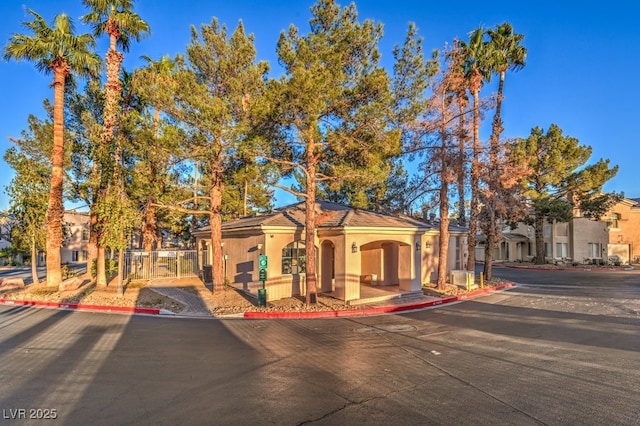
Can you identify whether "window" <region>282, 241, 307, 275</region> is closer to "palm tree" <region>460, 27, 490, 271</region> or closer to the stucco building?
the stucco building

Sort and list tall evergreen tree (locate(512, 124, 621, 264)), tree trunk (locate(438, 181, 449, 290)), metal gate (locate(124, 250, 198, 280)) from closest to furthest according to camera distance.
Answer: tree trunk (locate(438, 181, 449, 290))
metal gate (locate(124, 250, 198, 280))
tall evergreen tree (locate(512, 124, 621, 264))

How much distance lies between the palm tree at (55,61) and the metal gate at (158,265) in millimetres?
3483

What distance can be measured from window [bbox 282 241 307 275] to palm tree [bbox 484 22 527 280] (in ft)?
34.0

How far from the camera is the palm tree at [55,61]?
55.5 feet

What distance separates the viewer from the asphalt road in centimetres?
485

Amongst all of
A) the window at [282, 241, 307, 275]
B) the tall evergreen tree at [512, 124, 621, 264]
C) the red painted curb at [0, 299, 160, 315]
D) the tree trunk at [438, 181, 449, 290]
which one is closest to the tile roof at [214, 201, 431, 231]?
the window at [282, 241, 307, 275]

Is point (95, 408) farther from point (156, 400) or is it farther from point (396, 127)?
point (396, 127)

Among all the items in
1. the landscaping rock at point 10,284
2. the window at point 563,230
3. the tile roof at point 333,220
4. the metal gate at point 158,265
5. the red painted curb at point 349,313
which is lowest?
the red painted curb at point 349,313

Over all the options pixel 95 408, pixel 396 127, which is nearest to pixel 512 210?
pixel 396 127

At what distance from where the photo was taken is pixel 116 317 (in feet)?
39.4

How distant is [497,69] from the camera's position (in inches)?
843

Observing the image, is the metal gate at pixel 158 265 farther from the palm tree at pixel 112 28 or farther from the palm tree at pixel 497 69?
the palm tree at pixel 497 69

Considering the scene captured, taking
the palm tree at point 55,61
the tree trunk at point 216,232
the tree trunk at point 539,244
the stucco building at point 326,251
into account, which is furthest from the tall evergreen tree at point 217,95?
the tree trunk at point 539,244

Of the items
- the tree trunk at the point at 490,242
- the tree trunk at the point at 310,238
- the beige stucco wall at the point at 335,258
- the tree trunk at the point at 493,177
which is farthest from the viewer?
the tree trunk at the point at 490,242
